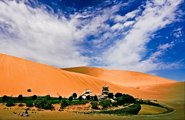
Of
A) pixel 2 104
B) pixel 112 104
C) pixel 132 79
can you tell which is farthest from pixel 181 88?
pixel 2 104

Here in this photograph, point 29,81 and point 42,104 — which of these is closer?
point 42,104

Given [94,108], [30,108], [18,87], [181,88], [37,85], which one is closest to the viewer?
[30,108]

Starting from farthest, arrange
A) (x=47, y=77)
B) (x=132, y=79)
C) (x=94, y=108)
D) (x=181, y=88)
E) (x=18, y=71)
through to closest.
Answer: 1. (x=132, y=79)
2. (x=181, y=88)
3. (x=47, y=77)
4. (x=18, y=71)
5. (x=94, y=108)

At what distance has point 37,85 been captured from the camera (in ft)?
149

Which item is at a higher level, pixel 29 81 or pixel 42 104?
pixel 29 81

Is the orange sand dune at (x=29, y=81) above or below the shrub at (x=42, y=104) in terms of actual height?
above

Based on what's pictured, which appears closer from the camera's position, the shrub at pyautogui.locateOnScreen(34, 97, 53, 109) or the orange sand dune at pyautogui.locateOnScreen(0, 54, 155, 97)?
the shrub at pyautogui.locateOnScreen(34, 97, 53, 109)

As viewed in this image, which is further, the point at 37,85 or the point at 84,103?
the point at 37,85

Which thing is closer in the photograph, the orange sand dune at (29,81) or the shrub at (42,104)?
the shrub at (42,104)

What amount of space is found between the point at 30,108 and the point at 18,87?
16.5 meters

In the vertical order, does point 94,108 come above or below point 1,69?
below

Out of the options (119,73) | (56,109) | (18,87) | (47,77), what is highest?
(119,73)

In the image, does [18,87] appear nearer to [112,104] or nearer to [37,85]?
[37,85]

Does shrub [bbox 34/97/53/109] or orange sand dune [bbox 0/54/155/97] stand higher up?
orange sand dune [bbox 0/54/155/97]
